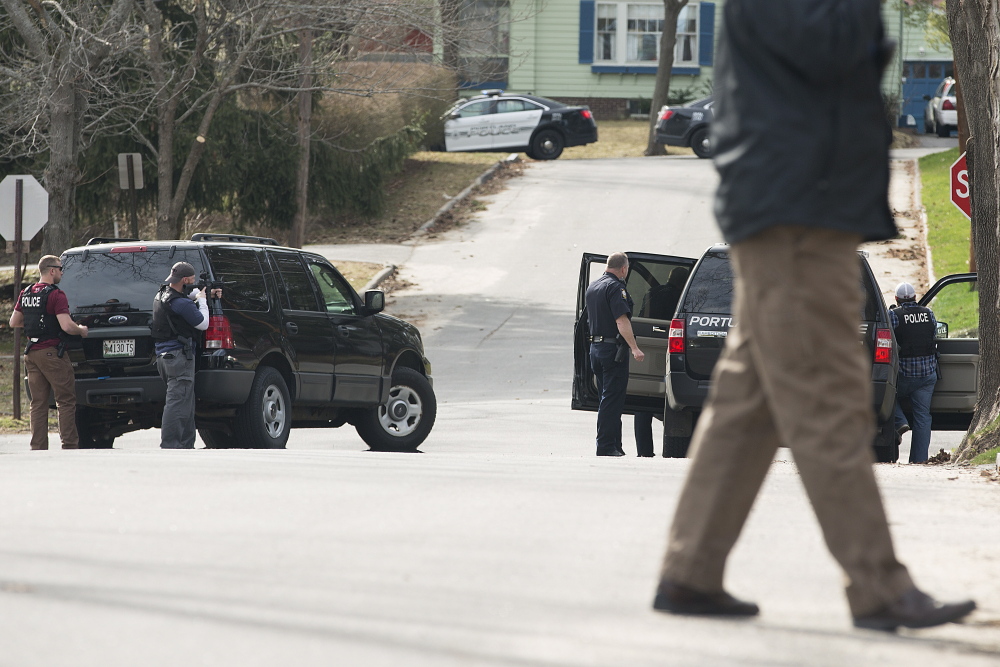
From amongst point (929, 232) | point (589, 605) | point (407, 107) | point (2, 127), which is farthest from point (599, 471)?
point (407, 107)

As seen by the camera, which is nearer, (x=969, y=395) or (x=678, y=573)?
(x=678, y=573)

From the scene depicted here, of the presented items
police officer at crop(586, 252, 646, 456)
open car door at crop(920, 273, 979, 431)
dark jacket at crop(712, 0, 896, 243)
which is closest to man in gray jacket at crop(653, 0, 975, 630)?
dark jacket at crop(712, 0, 896, 243)

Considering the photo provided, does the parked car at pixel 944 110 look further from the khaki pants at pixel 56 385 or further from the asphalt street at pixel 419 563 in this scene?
the asphalt street at pixel 419 563

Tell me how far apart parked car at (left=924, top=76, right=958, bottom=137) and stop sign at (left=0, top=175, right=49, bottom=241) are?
30.3 metres

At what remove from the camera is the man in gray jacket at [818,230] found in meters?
3.30

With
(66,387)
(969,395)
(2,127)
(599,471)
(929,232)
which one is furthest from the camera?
(929,232)

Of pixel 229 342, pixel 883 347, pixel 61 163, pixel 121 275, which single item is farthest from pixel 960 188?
pixel 61 163

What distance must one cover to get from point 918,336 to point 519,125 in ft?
85.2

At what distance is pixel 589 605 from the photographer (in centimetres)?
373

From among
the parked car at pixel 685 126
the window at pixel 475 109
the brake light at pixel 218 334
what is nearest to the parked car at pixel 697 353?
the brake light at pixel 218 334

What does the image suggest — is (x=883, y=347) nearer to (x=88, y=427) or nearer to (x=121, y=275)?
(x=121, y=275)

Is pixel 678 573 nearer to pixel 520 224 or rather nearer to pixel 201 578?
pixel 201 578

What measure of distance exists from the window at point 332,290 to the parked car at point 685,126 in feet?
80.1

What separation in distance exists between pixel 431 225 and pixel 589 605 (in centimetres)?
2668
